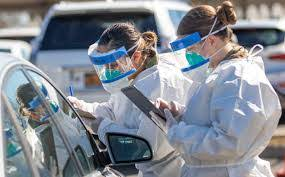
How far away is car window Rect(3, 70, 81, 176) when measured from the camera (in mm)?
3318

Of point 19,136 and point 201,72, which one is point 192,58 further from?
point 19,136

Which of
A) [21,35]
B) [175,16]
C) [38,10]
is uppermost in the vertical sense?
[175,16]

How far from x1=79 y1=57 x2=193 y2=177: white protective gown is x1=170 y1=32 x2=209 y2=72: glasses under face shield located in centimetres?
9

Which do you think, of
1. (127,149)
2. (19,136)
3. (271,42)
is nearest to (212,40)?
(127,149)

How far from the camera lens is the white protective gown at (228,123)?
13.1 feet

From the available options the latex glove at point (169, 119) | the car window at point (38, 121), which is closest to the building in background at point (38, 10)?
the latex glove at point (169, 119)

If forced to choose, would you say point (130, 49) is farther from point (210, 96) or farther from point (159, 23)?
point (159, 23)

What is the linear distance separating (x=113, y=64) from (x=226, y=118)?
0.79 metres

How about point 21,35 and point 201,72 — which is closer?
point 201,72

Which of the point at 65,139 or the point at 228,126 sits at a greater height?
the point at 65,139

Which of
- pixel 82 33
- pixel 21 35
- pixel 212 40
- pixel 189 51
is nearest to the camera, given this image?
pixel 212 40

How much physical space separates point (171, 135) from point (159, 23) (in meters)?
6.63

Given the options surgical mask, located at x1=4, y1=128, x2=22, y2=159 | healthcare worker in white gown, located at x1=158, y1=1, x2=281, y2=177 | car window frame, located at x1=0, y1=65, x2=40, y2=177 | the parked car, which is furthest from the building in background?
surgical mask, located at x1=4, y1=128, x2=22, y2=159

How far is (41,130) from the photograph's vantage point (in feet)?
11.8
